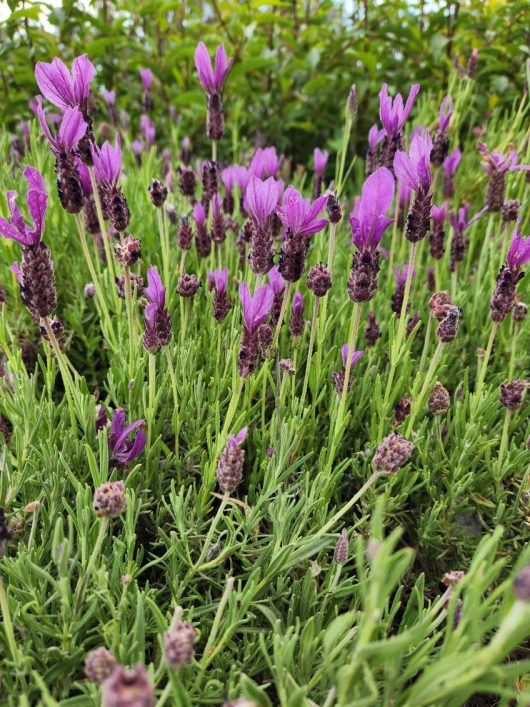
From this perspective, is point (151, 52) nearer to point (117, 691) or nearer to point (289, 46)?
point (289, 46)

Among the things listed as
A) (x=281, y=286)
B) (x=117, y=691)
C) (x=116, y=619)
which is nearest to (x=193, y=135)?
(x=281, y=286)

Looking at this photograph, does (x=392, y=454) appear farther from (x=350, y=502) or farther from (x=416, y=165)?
(x=416, y=165)

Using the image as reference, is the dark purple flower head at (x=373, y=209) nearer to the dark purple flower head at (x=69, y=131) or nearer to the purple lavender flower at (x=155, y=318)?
the purple lavender flower at (x=155, y=318)

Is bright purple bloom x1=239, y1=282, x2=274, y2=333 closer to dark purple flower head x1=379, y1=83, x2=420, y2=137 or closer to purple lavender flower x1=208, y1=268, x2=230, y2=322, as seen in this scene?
purple lavender flower x1=208, y1=268, x2=230, y2=322

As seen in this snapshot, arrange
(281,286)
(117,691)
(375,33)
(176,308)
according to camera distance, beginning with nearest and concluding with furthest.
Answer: (117,691) → (281,286) → (176,308) → (375,33)

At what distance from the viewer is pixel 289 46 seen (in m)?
2.97

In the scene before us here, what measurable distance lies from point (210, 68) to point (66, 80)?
535 millimetres

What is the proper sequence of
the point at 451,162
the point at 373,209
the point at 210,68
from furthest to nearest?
the point at 451,162 → the point at 210,68 → the point at 373,209

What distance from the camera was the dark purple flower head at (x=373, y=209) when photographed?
0.89 meters

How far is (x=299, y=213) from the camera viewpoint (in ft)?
3.39

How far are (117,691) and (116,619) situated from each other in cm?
41

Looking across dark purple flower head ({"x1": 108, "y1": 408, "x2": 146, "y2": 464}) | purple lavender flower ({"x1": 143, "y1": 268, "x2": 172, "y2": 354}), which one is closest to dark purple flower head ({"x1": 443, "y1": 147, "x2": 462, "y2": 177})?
purple lavender flower ({"x1": 143, "y1": 268, "x2": 172, "y2": 354})

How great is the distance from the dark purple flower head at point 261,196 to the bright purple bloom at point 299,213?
36mm

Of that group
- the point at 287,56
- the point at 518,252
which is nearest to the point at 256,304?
the point at 518,252
